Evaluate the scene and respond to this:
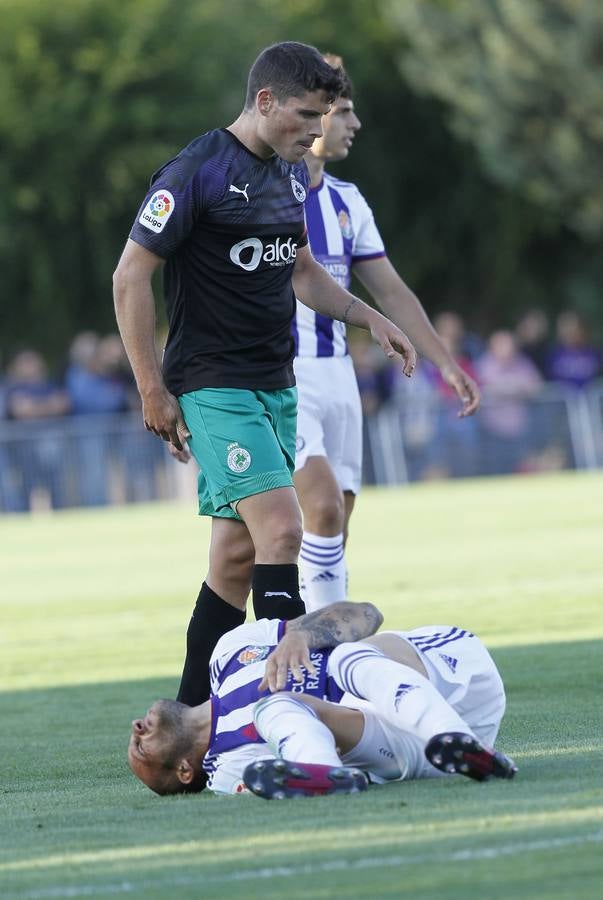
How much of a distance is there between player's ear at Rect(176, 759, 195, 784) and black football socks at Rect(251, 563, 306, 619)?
89 cm

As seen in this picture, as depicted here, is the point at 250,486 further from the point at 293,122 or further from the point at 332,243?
the point at 332,243

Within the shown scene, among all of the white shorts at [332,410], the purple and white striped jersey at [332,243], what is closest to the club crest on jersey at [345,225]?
the purple and white striped jersey at [332,243]

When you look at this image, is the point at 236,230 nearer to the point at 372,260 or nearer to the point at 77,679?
the point at 372,260

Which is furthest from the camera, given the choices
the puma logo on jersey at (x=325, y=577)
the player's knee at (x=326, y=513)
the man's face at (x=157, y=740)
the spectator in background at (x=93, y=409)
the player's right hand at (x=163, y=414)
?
the spectator in background at (x=93, y=409)

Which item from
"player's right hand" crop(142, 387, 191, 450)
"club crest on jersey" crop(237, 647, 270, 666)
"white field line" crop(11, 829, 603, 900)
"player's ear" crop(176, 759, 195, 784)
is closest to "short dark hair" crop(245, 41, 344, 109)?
"player's right hand" crop(142, 387, 191, 450)

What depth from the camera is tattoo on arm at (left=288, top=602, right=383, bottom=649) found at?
6.18 meters

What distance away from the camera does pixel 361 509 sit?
24.3 metres

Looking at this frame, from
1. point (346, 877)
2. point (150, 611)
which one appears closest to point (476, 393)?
point (346, 877)

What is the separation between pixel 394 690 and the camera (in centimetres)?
583

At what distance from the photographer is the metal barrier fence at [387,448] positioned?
1002 inches

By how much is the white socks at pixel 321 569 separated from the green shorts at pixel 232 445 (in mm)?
1802

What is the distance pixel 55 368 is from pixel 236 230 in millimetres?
32805

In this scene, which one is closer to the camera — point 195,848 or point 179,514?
point 195,848

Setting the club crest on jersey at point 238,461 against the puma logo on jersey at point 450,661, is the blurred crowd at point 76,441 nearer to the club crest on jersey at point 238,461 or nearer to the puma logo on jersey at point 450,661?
the club crest on jersey at point 238,461
